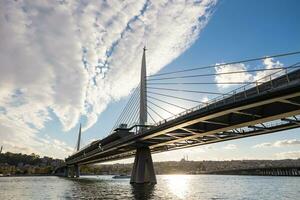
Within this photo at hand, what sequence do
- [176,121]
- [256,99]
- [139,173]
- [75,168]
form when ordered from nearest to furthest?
[256,99] → [176,121] → [139,173] → [75,168]

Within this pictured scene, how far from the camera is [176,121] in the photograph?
43.6 meters

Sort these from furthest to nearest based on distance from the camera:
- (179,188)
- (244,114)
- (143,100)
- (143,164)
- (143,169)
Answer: (143,164) < (143,169) < (179,188) < (143,100) < (244,114)

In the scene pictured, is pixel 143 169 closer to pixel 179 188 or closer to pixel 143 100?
pixel 179 188

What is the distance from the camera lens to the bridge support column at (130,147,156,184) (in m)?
64.1

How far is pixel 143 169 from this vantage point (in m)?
64.8

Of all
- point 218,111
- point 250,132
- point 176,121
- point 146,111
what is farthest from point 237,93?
point 146,111

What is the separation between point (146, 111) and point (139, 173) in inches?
588

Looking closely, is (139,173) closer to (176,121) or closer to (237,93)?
(176,121)

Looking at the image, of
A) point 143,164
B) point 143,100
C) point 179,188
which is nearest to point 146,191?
point 179,188

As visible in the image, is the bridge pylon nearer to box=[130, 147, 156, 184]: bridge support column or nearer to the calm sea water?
box=[130, 147, 156, 184]: bridge support column

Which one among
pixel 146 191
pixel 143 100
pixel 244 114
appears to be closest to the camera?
pixel 244 114

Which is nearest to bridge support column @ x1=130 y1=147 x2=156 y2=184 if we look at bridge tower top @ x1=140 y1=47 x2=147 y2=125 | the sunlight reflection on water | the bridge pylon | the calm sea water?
the bridge pylon

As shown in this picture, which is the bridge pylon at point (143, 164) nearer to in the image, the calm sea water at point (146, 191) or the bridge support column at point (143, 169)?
the bridge support column at point (143, 169)

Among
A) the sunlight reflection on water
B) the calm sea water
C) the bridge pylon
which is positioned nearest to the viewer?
the calm sea water
